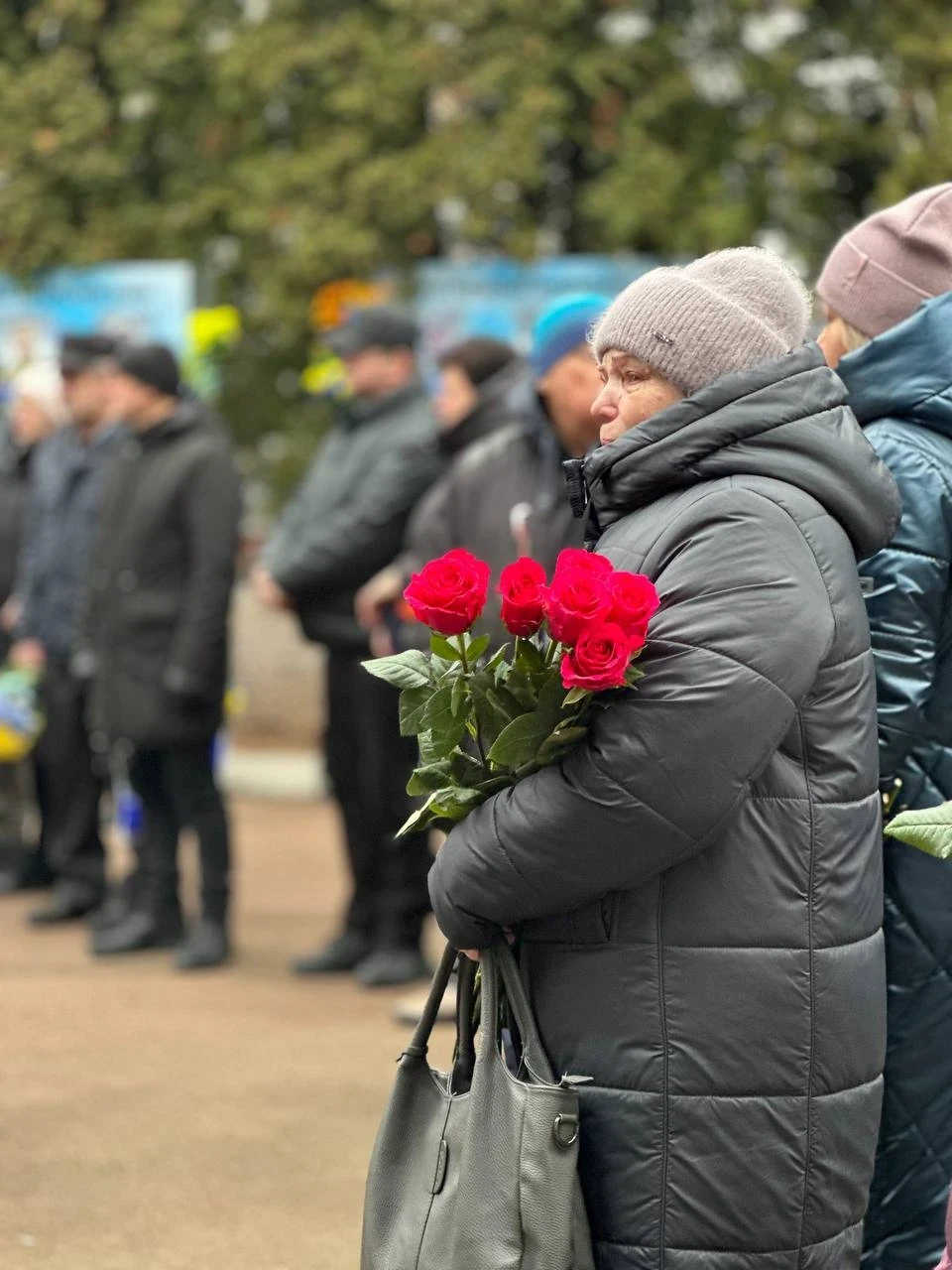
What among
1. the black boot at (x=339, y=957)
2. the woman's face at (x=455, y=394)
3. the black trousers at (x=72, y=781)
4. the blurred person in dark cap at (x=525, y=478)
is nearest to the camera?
the blurred person in dark cap at (x=525, y=478)

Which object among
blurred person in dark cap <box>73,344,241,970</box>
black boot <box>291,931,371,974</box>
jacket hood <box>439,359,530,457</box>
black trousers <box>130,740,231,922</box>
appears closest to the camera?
jacket hood <box>439,359,530,457</box>

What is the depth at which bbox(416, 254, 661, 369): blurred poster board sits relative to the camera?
10227 mm

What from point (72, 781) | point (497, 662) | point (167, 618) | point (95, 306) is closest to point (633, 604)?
point (497, 662)

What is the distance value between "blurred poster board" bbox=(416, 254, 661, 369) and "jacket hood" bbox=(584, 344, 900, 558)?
7.13 meters

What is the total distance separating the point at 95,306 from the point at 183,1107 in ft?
21.7

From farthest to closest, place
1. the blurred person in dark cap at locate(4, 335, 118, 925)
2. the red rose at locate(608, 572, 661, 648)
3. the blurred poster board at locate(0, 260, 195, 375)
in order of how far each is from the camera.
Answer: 1. the blurred poster board at locate(0, 260, 195, 375)
2. the blurred person in dark cap at locate(4, 335, 118, 925)
3. the red rose at locate(608, 572, 661, 648)

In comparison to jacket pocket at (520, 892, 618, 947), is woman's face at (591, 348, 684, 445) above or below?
above

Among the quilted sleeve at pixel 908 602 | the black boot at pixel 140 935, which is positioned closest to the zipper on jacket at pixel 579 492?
the quilted sleeve at pixel 908 602

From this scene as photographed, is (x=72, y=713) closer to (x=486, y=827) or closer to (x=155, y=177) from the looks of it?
(x=155, y=177)

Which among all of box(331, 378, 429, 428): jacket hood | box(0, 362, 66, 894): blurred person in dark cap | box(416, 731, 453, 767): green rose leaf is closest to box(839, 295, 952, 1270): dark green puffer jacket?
box(416, 731, 453, 767): green rose leaf

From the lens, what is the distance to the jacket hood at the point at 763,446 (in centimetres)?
297

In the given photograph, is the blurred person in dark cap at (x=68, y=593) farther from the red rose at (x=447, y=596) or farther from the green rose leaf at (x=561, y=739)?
the green rose leaf at (x=561, y=739)

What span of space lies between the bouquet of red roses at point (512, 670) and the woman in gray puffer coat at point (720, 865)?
6 centimetres

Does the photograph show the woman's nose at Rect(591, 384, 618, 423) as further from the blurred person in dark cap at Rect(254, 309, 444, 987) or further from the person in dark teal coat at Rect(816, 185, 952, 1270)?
the blurred person in dark cap at Rect(254, 309, 444, 987)
